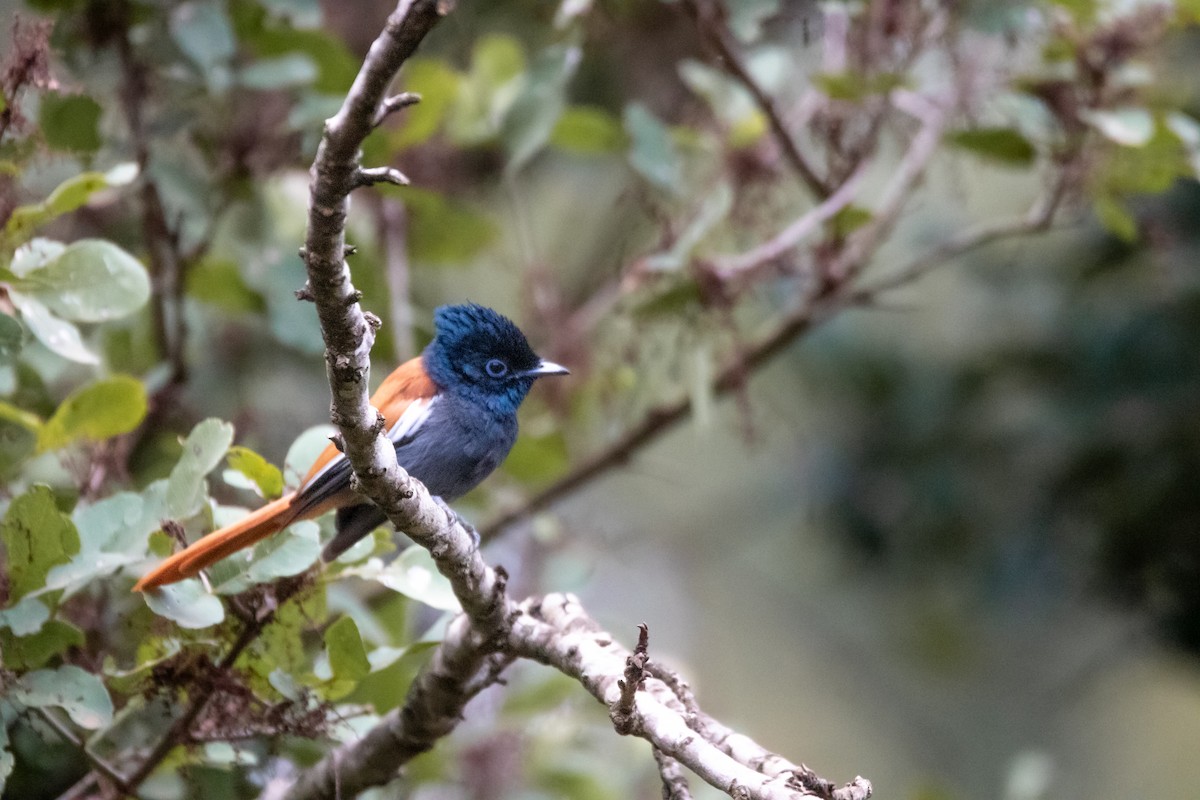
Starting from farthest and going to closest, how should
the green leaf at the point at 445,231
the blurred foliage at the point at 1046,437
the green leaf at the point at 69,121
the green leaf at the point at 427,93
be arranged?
the blurred foliage at the point at 1046,437, the green leaf at the point at 445,231, the green leaf at the point at 427,93, the green leaf at the point at 69,121

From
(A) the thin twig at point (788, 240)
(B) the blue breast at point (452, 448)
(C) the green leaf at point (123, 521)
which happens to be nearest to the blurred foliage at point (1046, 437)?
(A) the thin twig at point (788, 240)

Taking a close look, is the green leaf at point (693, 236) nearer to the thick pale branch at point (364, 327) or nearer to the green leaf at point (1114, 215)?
the green leaf at point (1114, 215)

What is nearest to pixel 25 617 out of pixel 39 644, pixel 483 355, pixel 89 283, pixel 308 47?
pixel 39 644

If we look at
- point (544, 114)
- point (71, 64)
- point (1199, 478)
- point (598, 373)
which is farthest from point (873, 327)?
point (71, 64)

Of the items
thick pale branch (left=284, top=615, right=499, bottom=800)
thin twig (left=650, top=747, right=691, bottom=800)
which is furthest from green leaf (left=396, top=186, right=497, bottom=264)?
thin twig (left=650, top=747, right=691, bottom=800)

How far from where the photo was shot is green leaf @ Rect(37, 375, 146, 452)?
2.48 metres

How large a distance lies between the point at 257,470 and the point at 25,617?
476 mm

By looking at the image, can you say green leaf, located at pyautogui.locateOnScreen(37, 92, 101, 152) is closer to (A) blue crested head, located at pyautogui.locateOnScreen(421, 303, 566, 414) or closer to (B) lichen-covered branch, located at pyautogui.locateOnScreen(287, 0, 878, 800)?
(A) blue crested head, located at pyautogui.locateOnScreen(421, 303, 566, 414)

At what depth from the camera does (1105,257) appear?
5.14 metres

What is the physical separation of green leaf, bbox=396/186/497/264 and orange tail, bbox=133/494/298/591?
1740 millimetres

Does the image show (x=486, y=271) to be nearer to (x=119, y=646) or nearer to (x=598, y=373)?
(x=598, y=373)

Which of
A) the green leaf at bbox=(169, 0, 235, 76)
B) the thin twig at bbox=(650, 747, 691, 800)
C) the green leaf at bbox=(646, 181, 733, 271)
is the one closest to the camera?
the thin twig at bbox=(650, 747, 691, 800)

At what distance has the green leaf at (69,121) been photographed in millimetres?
2820

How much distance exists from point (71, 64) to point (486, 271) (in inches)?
148
